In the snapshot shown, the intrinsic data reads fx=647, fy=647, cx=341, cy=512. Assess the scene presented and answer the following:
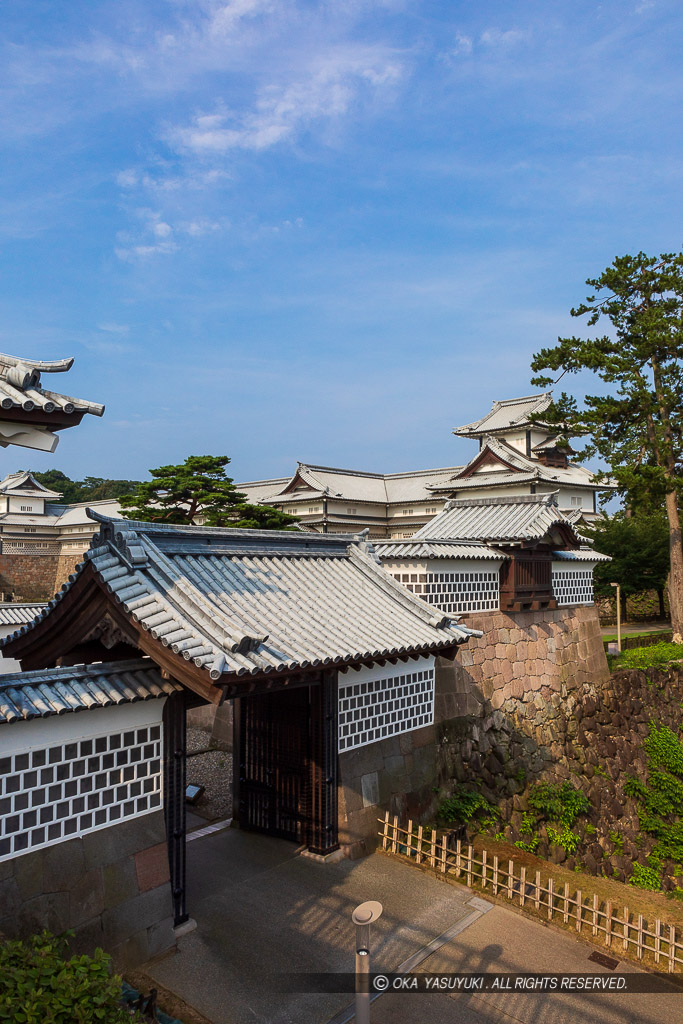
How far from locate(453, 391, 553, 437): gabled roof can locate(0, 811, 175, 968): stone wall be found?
33.6m

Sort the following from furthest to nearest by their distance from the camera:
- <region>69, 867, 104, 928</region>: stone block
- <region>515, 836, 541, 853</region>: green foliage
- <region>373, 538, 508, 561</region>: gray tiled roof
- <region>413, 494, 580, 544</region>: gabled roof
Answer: <region>413, 494, 580, 544</region>: gabled roof
<region>373, 538, 508, 561</region>: gray tiled roof
<region>515, 836, 541, 853</region>: green foliage
<region>69, 867, 104, 928</region>: stone block

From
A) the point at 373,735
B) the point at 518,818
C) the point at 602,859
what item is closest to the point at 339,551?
the point at 373,735

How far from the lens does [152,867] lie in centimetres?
745

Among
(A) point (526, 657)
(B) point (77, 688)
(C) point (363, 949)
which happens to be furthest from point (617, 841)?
(B) point (77, 688)

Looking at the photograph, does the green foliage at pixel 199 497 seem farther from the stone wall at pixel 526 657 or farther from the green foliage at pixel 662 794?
the green foliage at pixel 662 794

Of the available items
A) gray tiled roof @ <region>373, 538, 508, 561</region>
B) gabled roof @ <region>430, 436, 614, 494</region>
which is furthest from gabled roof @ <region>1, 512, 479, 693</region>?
gabled roof @ <region>430, 436, 614, 494</region>

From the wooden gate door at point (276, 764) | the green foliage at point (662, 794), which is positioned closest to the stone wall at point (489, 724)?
the wooden gate door at point (276, 764)

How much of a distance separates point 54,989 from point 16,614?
53.4 feet

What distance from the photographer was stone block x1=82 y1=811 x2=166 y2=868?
6.95 meters

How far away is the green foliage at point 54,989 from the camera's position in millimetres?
4645

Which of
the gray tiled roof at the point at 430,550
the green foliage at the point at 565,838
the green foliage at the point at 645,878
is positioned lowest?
the green foliage at the point at 645,878

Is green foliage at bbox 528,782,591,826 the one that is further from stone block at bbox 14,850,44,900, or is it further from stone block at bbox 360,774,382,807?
stone block at bbox 14,850,44,900

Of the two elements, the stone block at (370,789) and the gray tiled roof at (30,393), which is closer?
the gray tiled roof at (30,393)

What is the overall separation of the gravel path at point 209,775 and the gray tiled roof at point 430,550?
20.1 feet
